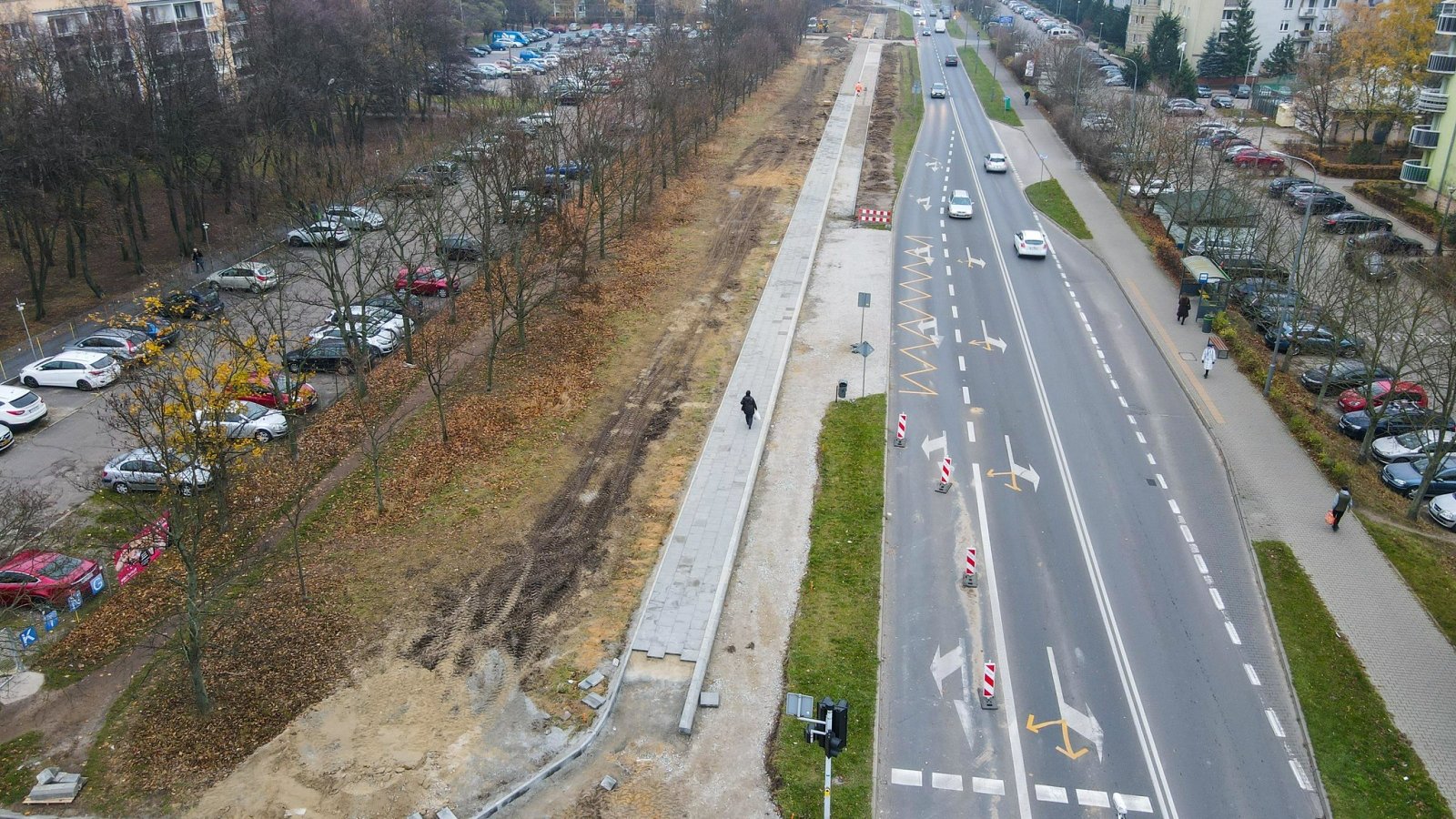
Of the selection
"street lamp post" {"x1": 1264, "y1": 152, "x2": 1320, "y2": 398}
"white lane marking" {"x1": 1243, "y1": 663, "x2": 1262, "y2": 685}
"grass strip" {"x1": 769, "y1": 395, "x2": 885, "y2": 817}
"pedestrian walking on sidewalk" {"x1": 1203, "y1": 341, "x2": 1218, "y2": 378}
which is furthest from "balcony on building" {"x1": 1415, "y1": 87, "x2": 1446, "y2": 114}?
"white lane marking" {"x1": 1243, "y1": 663, "x2": 1262, "y2": 685}

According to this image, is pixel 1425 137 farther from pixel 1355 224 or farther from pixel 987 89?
pixel 987 89

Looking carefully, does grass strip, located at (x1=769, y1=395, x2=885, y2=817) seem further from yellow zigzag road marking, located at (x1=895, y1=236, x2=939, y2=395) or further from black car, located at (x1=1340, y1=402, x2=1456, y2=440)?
black car, located at (x1=1340, y1=402, x2=1456, y2=440)

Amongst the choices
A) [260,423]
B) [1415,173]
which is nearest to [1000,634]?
[260,423]

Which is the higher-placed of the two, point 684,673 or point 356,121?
point 356,121

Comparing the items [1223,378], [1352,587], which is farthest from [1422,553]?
[1223,378]

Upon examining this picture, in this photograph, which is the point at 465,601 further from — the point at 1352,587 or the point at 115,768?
the point at 1352,587

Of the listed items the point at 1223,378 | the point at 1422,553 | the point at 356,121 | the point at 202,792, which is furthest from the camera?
the point at 356,121
